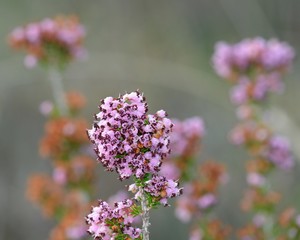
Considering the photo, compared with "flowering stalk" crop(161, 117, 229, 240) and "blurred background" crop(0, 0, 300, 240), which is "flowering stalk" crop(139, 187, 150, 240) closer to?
"flowering stalk" crop(161, 117, 229, 240)

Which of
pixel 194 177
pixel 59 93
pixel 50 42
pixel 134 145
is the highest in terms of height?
pixel 50 42

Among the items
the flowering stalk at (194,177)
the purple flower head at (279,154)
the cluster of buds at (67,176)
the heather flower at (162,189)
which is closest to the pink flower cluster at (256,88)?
the purple flower head at (279,154)

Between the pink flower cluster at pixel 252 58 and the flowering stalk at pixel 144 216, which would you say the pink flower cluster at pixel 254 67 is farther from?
the flowering stalk at pixel 144 216

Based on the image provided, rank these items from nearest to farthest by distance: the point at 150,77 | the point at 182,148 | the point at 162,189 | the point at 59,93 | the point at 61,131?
the point at 162,189 → the point at 182,148 → the point at 61,131 → the point at 59,93 → the point at 150,77

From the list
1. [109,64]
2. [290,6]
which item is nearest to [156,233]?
[109,64]

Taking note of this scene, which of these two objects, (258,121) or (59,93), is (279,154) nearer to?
(258,121)

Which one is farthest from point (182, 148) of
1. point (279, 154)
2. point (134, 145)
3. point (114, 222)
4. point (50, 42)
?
point (134, 145)
